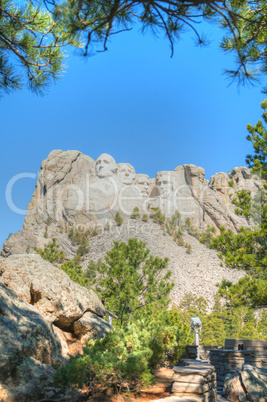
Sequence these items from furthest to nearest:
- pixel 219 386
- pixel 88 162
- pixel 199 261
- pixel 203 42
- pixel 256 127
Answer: pixel 88 162 < pixel 199 261 < pixel 256 127 < pixel 219 386 < pixel 203 42

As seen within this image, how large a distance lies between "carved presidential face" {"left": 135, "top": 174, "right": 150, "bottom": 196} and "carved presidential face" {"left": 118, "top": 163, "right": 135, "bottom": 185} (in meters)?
1.89

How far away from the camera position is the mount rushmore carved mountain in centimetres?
6612

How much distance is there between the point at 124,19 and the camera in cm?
423

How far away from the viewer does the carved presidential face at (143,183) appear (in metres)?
88.7

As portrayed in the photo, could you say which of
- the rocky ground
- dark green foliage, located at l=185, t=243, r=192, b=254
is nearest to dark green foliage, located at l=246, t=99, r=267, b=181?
the rocky ground

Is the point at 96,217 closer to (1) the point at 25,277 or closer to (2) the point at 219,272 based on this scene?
(2) the point at 219,272

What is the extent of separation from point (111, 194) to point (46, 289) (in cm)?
7688

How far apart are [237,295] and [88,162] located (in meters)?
80.5

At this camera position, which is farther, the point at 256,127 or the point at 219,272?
the point at 219,272

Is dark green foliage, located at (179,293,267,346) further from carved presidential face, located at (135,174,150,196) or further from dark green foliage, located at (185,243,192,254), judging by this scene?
carved presidential face, located at (135,174,150,196)

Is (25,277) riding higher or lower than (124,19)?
lower

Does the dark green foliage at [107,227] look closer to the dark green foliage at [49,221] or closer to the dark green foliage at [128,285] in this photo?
the dark green foliage at [49,221]


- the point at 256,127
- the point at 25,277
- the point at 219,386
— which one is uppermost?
the point at 256,127

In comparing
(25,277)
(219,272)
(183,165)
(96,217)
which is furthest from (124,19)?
(183,165)
